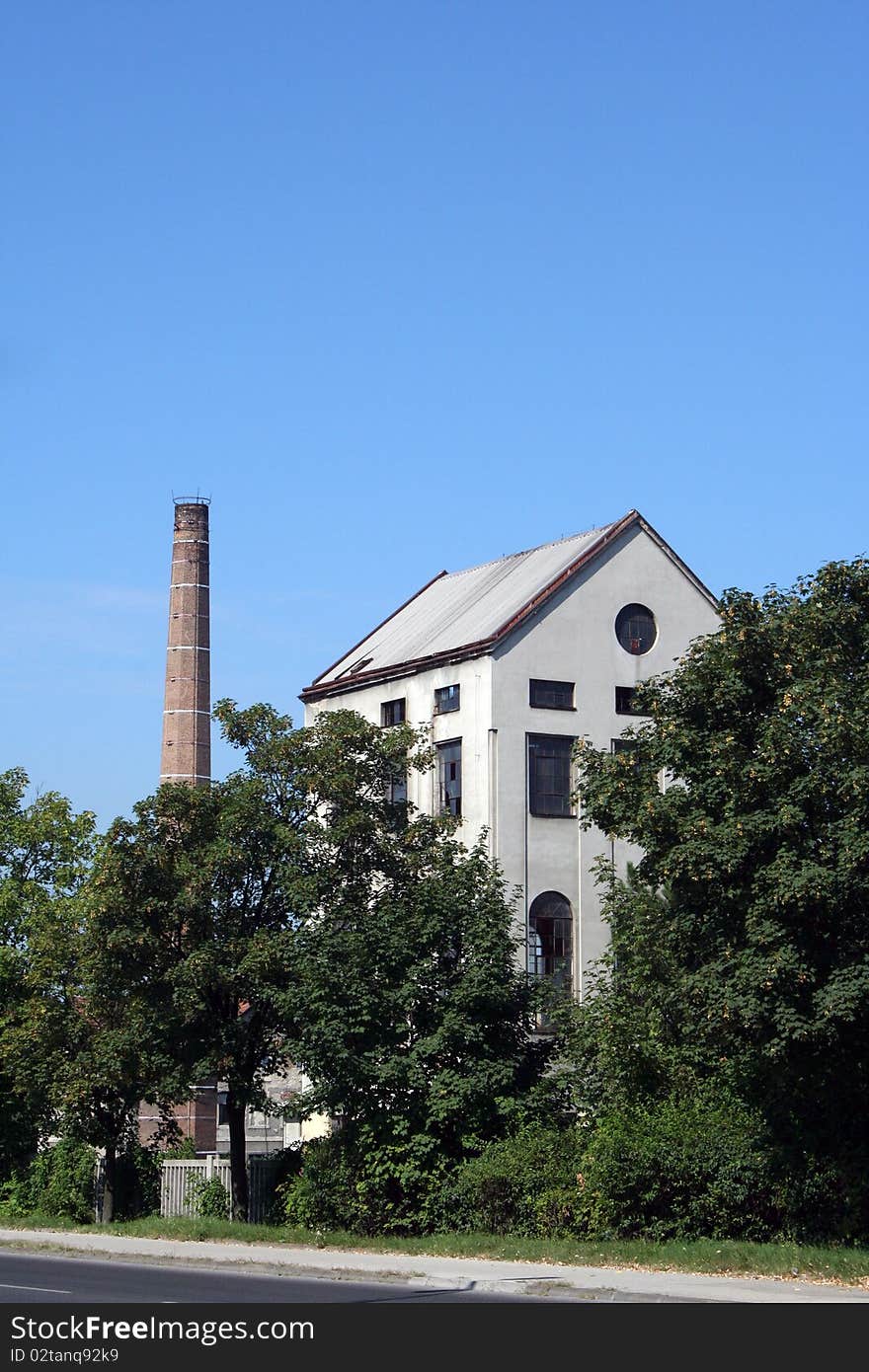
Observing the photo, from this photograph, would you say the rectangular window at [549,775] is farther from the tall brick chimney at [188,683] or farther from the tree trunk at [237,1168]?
the tall brick chimney at [188,683]

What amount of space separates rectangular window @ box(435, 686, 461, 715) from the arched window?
6659mm

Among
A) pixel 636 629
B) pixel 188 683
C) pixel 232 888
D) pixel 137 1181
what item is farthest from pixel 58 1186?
pixel 188 683

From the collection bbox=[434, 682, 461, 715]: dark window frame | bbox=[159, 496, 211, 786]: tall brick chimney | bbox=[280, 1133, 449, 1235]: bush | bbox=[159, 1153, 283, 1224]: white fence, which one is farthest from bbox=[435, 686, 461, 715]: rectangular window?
bbox=[159, 496, 211, 786]: tall brick chimney

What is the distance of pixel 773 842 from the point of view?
2477 cm

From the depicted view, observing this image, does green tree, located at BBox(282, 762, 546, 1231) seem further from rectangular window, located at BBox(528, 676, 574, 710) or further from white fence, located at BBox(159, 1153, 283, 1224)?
rectangular window, located at BBox(528, 676, 574, 710)

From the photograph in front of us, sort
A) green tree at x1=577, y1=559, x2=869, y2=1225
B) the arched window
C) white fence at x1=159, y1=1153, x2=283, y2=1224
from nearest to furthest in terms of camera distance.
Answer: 1. green tree at x1=577, y1=559, x2=869, y2=1225
2. white fence at x1=159, y1=1153, x2=283, y2=1224
3. the arched window

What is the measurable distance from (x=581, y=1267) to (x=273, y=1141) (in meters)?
54.4

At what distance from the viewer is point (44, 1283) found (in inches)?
911

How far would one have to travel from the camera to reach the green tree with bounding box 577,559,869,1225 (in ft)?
77.7

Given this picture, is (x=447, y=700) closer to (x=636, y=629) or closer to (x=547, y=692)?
(x=547, y=692)

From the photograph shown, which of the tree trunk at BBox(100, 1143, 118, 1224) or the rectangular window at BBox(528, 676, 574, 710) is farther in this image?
the rectangular window at BBox(528, 676, 574, 710)

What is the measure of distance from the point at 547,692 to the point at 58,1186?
2018cm

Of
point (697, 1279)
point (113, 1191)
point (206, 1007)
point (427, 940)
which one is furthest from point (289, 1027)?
point (697, 1279)

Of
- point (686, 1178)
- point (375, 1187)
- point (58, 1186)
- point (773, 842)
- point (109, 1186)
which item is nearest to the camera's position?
point (773, 842)
